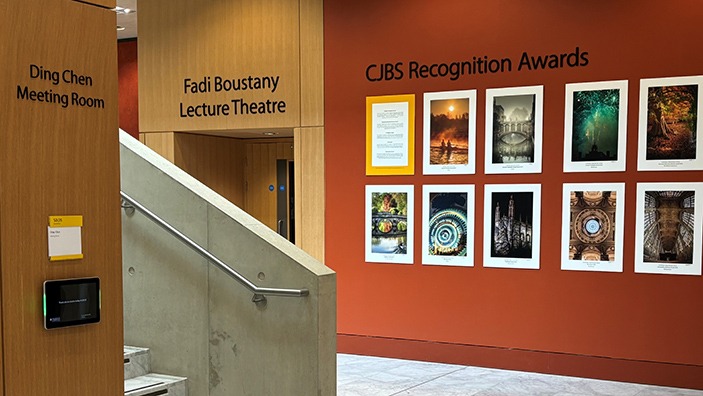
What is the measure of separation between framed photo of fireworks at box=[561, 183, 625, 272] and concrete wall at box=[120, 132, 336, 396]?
2960mm

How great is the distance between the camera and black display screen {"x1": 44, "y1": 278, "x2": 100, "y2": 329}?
2803 millimetres

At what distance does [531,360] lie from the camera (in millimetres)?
7180

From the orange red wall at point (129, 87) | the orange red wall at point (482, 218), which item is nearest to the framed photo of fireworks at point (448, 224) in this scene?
the orange red wall at point (482, 218)

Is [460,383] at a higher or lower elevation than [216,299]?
lower

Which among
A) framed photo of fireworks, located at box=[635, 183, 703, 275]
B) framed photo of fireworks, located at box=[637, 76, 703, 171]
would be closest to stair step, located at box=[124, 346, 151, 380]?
framed photo of fireworks, located at box=[635, 183, 703, 275]

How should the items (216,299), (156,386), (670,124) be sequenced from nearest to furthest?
(156,386)
(216,299)
(670,124)

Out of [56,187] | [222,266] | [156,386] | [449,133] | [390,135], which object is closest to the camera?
[56,187]

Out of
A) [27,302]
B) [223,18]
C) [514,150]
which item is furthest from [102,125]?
[223,18]

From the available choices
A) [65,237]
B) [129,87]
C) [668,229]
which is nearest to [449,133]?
[668,229]

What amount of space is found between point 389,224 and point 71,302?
5174 mm

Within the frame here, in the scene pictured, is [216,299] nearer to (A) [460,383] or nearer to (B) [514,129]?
(A) [460,383]

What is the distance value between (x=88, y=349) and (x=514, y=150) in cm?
508

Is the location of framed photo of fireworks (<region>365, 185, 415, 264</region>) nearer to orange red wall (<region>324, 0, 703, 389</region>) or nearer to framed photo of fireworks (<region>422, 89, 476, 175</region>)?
orange red wall (<region>324, 0, 703, 389</region>)

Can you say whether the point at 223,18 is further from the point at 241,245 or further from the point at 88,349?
the point at 88,349
